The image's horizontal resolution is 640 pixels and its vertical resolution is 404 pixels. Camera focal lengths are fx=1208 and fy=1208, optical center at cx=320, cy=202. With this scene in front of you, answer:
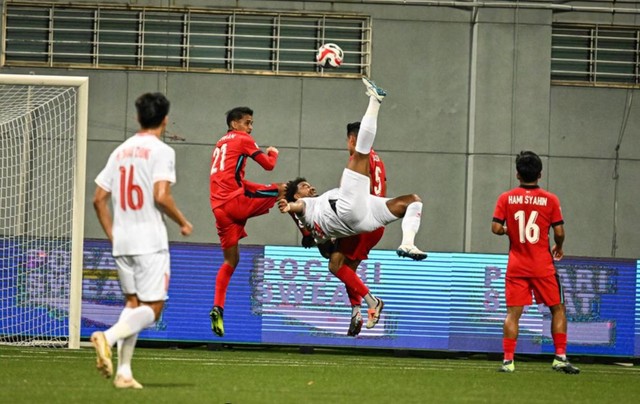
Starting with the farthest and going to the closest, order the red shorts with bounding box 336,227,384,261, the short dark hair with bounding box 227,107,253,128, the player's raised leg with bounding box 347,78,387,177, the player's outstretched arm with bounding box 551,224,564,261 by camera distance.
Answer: the short dark hair with bounding box 227,107,253,128 → the red shorts with bounding box 336,227,384,261 → the player's outstretched arm with bounding box 551,224,564,261 → the player's raised leg with bounding box 347,78,387,177

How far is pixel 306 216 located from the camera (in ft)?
42.1

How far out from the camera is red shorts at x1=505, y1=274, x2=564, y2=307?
13.1 m

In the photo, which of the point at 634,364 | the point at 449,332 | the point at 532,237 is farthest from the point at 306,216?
the point at 634,364

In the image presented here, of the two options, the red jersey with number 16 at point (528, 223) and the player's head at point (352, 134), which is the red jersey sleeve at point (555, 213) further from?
the player's head at point (352, 134)

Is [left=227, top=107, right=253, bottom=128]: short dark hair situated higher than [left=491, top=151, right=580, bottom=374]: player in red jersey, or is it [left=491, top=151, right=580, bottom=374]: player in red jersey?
[left=227, top=107, right=253, bottom=128]: short dark hair

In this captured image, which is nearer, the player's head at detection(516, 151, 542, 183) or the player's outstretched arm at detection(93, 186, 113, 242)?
the player's outstretched arm at detection(93, 186, 113, 242)

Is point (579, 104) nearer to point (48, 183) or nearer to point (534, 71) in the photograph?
point (534, 71)

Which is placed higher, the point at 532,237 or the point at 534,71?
the point at 534,71

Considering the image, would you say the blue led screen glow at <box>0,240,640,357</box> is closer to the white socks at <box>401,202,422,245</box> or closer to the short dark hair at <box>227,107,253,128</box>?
the short dark hair at <box>227,107,253,128</box>

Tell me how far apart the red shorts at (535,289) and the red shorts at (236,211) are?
9.37 ft

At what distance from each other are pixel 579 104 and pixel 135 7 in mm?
8337

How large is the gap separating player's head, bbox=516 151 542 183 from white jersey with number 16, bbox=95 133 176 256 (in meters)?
5.07

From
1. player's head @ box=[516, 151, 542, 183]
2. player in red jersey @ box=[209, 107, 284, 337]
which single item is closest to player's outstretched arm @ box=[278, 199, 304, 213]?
player in red jersey @ box=[209, 107, 284, 337]

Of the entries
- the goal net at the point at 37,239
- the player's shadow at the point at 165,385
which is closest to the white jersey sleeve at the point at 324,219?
the player's shadow at the point at 165,385
